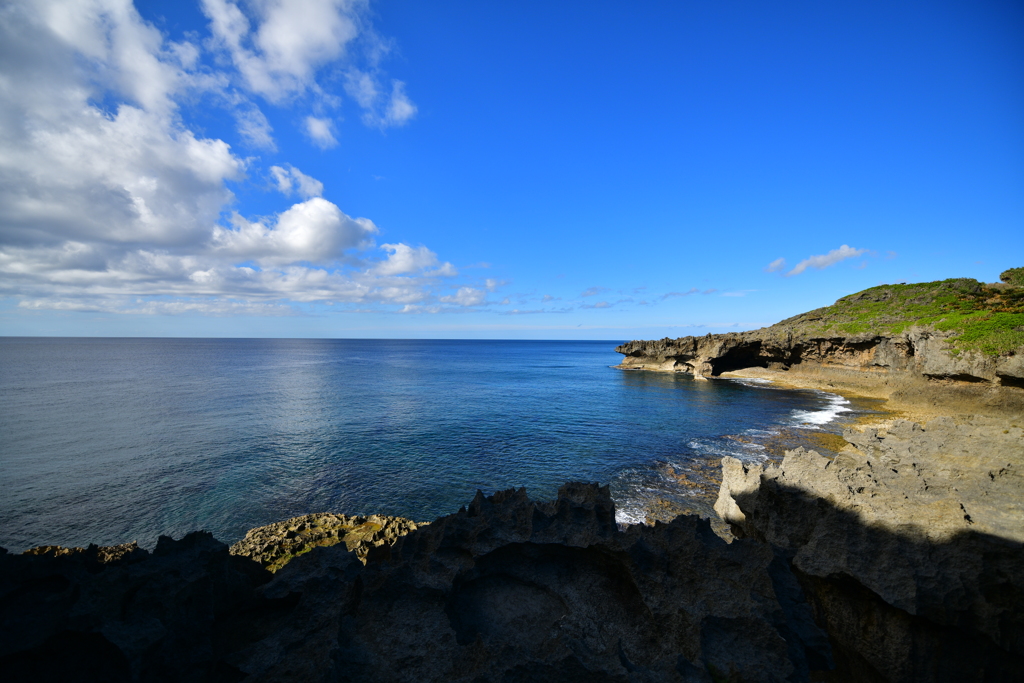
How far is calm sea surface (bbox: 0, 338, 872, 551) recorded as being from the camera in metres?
18.7

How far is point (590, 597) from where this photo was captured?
26.5ft

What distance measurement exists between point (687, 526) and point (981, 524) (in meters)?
6.28

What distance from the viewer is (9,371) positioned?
233 feet

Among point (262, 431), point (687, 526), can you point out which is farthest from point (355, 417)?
point (687, 526)

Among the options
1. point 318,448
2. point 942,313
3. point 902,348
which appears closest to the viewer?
point 318,448

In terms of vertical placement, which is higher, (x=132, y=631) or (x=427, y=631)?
(x=132, y=631)

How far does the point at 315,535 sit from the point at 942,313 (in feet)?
225

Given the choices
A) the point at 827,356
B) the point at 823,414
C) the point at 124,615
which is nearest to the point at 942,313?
the point at 827,356

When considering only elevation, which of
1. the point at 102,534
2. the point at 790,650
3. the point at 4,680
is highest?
the point at 4,680

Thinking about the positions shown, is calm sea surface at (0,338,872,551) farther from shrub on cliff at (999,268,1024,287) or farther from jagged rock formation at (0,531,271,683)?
shrub on cliff at (999,268,1024,287)

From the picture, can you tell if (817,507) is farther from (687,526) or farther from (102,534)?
(102,534)

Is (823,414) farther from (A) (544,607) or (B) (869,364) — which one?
(A) (544,607)

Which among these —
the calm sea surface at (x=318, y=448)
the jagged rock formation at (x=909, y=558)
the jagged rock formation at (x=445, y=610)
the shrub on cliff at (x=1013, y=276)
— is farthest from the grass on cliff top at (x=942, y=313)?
the jagged rock formation at (x=445, y=610)

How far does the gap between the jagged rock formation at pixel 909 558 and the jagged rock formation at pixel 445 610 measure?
2487 millimetres
